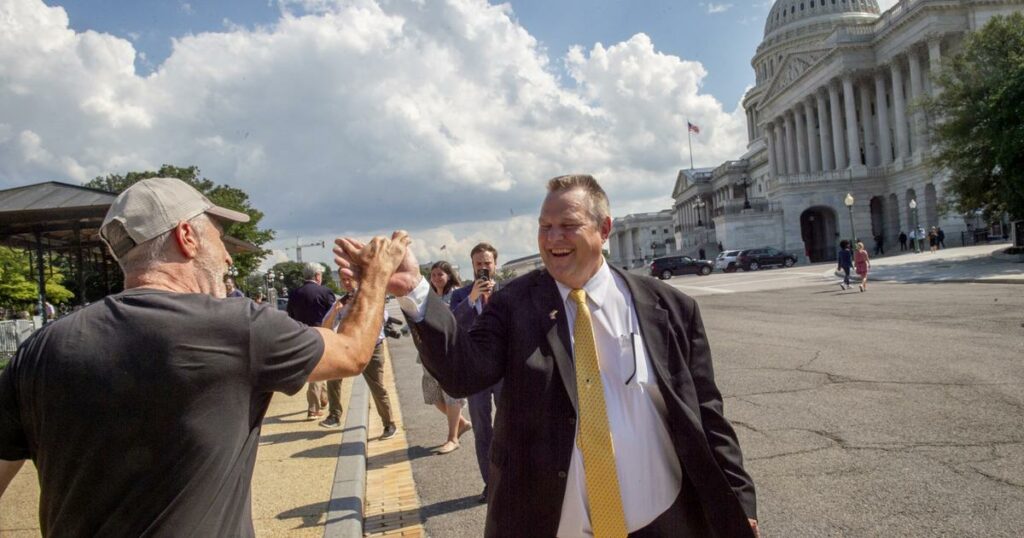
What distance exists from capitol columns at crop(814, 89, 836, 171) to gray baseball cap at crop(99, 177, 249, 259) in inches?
3179

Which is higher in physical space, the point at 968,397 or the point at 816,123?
the point at 816,123

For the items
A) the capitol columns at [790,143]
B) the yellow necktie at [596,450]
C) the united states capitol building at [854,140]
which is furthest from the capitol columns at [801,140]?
the yellow necktie at [596,450]

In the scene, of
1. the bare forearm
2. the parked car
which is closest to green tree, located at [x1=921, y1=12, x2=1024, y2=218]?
the parked car

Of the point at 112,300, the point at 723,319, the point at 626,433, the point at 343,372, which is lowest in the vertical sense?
the point at 723,319

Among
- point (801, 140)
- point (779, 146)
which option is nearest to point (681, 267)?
point (801, 140)

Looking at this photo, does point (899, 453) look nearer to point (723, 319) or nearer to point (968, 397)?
point (968, 397)

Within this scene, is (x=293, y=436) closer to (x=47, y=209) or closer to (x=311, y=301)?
(x=311, y=301)

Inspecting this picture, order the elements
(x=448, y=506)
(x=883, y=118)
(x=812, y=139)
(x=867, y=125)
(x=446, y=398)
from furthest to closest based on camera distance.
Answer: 1. (x=812, y=139)
2. (x=867, y=125)
3. (x=883, y=118)
4. (x=446, y=398)
5. (x=448, y=506)

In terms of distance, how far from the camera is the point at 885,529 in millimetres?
4641

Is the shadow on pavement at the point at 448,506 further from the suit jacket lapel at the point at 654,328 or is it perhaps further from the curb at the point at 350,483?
the suit jacket lapel at the point at 654,328

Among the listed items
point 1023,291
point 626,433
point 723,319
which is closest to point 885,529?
point 626,433

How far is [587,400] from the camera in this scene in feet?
9.02

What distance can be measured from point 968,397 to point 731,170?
96799mm

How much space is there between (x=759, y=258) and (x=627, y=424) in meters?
55.9
